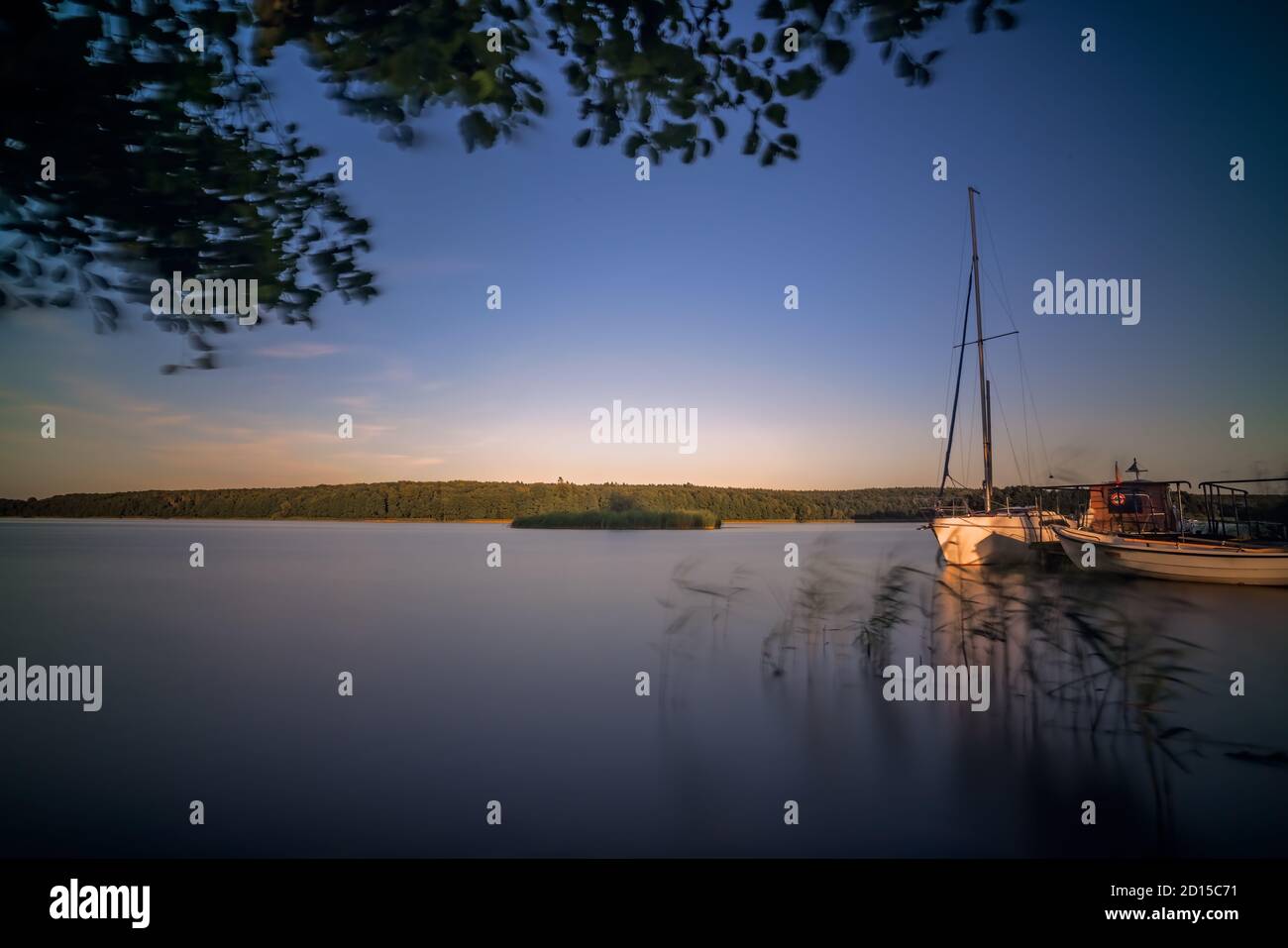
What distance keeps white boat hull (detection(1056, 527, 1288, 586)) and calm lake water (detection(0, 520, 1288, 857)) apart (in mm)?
2722

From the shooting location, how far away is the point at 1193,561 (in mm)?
10344

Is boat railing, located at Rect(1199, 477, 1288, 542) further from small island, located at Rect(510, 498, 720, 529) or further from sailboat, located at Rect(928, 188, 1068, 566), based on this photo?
small island, located at Rect(510, 498, 720, 529)

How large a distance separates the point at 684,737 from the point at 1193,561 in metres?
10.6

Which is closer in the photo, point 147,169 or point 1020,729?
point 147,169

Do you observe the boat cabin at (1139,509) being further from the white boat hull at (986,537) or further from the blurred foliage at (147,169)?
the blurred foliage at (147,169)

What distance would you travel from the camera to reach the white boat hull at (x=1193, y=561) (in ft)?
31.7

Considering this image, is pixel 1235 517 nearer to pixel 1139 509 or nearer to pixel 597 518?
pixel 1139 509

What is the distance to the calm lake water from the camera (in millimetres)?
3236

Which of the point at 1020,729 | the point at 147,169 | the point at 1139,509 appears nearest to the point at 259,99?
the point at 147,169

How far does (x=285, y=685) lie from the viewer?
558 centimetres

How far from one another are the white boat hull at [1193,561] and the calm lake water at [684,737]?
272cm

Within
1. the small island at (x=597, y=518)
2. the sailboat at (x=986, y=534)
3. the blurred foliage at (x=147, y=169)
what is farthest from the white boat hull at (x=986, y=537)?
the blurred foliage at (x=147, y=169)
